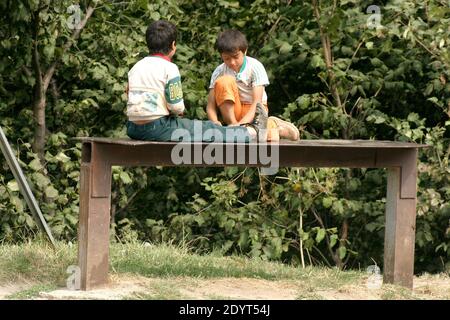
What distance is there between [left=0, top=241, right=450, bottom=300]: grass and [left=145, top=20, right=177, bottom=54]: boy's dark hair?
4.74 ft

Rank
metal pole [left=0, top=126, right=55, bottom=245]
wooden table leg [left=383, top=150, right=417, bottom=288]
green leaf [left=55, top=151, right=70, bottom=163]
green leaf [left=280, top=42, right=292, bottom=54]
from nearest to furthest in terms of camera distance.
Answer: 1. wooden table leg [left=383, top=150, right=417, bottom=288]
2. metal pole [left=0, top=126, right=55, bottom=245]
3. green leaf [left=55, top=151, right=70, bottom=163]
4. green leaf [left=280, top=42, right=292, bottom=54]

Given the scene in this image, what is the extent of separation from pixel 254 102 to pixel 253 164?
0.65m

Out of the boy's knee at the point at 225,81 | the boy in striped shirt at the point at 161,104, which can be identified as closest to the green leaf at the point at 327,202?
the boy's knee at the point at 225,81

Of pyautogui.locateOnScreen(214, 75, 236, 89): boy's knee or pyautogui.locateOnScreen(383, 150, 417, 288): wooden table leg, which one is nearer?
pyautogui.locateOnScreen(383, 150, 417, 288): wooden table leg

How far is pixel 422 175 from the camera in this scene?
8.98 metres

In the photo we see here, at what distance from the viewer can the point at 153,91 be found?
6262 mm

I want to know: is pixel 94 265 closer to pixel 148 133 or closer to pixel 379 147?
pixel 148 133

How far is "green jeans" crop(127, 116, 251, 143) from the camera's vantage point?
6.27 m

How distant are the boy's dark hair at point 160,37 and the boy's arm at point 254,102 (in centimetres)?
74

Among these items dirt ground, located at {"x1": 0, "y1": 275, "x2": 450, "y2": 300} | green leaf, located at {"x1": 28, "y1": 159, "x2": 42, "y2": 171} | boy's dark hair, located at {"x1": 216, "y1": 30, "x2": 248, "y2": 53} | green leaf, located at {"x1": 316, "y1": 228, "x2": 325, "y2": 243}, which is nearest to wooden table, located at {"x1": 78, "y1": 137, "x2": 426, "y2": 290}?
dirt ground, located at {"x1": 0, "y1": 275, "x2": 450, "y2": 300}

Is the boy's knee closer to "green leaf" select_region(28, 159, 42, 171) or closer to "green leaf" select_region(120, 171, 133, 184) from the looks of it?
"green leaf" select_region(120, 171, 133, 184)

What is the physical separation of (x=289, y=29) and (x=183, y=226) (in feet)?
7.18

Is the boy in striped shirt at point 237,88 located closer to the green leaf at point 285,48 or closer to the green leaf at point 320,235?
the green leaf at point 320,235
